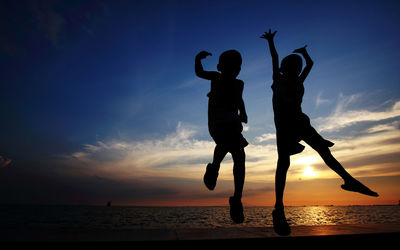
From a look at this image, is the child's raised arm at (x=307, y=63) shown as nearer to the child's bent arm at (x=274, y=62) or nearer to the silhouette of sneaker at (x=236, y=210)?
the child's bent arm at (x=274, y=62)

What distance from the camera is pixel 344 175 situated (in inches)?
122

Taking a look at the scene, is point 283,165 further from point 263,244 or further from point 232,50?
point 232,50

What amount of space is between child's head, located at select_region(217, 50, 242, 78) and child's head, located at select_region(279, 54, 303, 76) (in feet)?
2.54

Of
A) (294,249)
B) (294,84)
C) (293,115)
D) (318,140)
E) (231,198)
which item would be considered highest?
(294,84)

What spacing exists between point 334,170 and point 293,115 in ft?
3.09

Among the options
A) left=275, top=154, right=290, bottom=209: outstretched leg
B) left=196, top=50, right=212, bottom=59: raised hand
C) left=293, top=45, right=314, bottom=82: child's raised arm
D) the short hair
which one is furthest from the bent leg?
left=293, top=45, right=314, bottom=82: child's raised arm

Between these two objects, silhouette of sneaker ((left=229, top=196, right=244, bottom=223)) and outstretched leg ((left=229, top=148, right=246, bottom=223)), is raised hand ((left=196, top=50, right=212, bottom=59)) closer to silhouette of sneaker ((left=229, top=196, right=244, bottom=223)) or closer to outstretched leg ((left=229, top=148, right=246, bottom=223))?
outstretched leg ((left=229, top=148, right=246, bottom=223))

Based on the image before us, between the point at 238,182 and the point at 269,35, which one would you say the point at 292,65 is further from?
the point at 238,182

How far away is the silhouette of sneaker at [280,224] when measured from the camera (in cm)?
270

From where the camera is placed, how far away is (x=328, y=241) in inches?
90.7

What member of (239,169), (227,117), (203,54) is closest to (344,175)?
(239,169)

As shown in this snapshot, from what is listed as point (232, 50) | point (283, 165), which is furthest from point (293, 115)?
point (232, 50)

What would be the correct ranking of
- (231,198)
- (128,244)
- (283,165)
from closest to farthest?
(128,244) → (231,198) → (283,165)

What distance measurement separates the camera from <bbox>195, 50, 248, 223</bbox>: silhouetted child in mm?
3162
